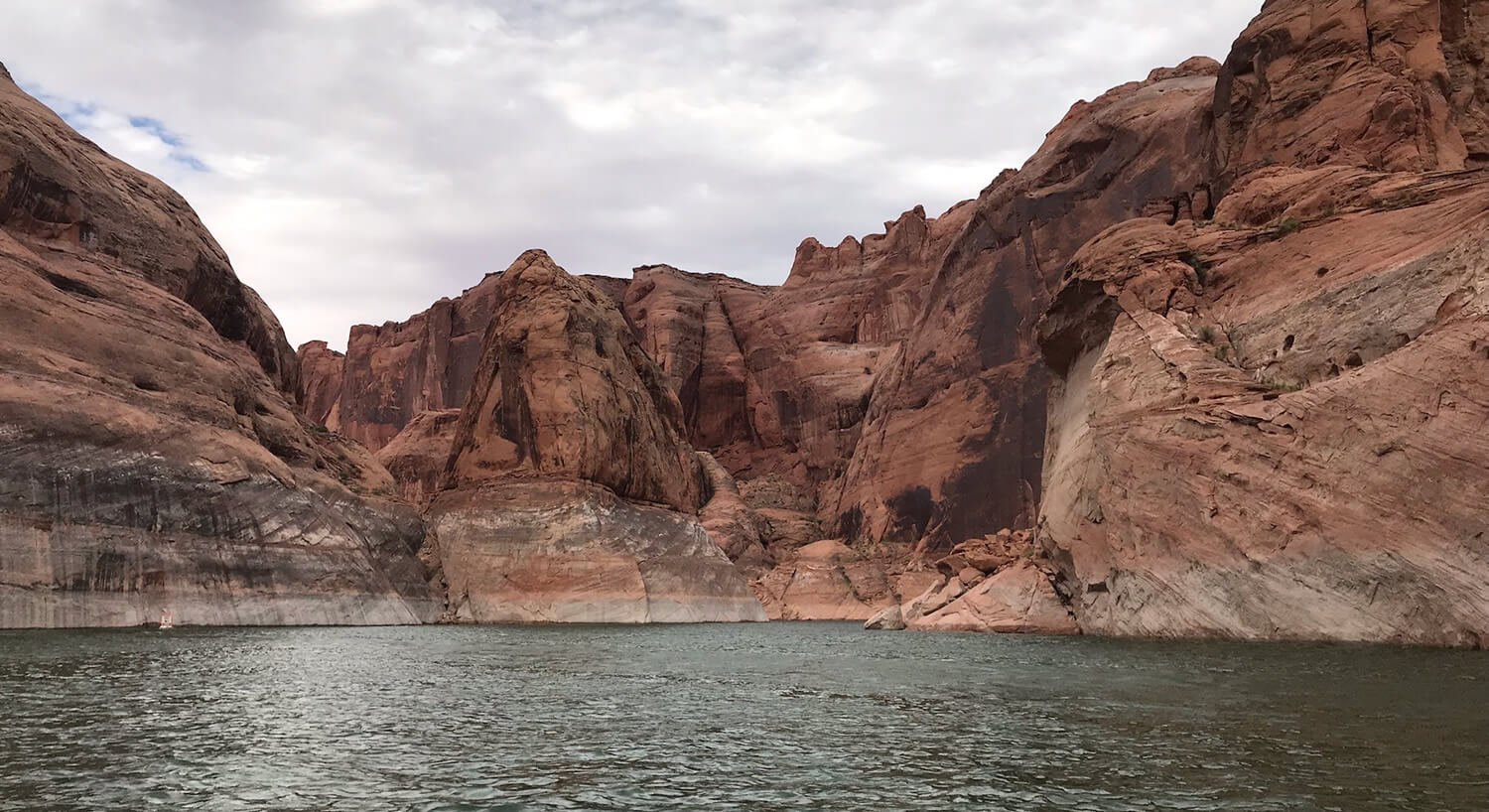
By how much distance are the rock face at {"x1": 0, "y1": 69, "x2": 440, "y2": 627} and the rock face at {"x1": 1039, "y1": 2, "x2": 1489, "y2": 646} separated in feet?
110

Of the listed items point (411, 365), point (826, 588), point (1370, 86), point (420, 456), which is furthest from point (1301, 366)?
point (411, 365)

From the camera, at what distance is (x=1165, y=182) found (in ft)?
210

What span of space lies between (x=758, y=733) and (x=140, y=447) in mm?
37502

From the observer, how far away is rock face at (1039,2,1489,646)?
900 inches

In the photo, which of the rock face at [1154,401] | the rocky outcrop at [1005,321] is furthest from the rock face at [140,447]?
the rocky outcrop at [1005,321]

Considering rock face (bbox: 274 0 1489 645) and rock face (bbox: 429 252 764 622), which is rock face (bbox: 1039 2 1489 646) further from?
rock face (bbox: 429 252 764 622)

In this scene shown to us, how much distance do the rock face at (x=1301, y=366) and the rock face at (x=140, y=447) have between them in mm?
33477

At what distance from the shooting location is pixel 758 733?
13938mm

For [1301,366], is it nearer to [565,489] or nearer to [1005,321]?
[565,489]

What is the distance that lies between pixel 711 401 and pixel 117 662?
318 ft

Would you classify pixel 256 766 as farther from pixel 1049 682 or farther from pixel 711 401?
pixel 711 401

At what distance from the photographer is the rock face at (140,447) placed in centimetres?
3666

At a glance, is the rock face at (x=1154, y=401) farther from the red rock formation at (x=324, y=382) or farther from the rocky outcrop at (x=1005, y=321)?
the red rock formation at (x=324, y=382)

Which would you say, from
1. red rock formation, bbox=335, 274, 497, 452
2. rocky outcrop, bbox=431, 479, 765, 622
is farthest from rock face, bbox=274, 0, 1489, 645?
red rock formation, bbox=335, 274, 497, 452
